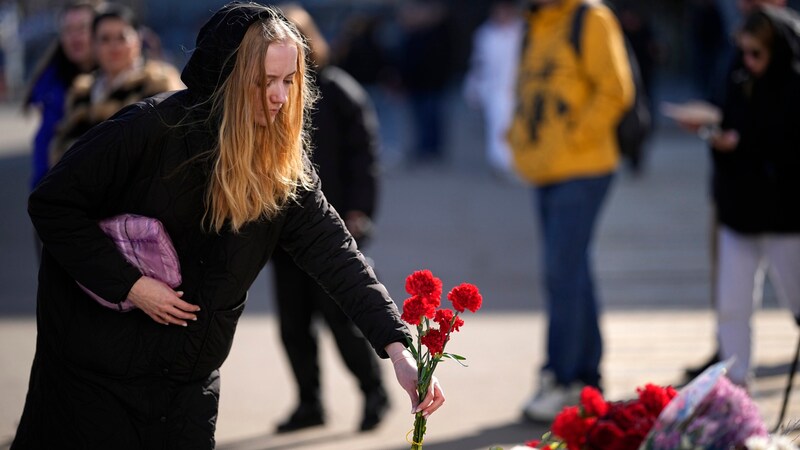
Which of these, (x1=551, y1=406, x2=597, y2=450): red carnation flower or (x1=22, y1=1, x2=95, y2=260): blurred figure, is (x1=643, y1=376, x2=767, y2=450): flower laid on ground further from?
(x1=22, y1=1, x2=95, y2=260): blurred figure

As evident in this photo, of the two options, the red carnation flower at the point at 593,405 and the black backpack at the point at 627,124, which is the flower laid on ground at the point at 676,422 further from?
the black backpack at the point at 627,124

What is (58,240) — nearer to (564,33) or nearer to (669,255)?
(564,33)

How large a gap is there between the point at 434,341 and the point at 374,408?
3.06 meters

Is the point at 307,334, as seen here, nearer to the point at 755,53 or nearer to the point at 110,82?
the point at 110,82

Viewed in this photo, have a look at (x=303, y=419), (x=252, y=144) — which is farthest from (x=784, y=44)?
(x=252, y=144)

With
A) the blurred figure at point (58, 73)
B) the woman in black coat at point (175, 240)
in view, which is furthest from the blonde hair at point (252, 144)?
the blurred figure at point (58, 73)

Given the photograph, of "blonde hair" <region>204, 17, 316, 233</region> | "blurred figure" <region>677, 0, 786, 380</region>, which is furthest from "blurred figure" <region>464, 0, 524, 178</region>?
"blonde hair" <region>204, 17, 316, 233</region>

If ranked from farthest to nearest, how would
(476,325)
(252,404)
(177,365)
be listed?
(476,325) < (252,404) < (177,365)

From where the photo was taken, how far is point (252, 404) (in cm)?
657

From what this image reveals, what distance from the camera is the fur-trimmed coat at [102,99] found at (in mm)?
5680

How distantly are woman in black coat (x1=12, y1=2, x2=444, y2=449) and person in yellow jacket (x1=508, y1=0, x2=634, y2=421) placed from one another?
8.97 ft

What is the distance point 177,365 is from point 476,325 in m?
4.96

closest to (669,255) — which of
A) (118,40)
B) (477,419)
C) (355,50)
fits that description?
(477,419)

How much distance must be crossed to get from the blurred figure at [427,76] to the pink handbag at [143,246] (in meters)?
13.5
